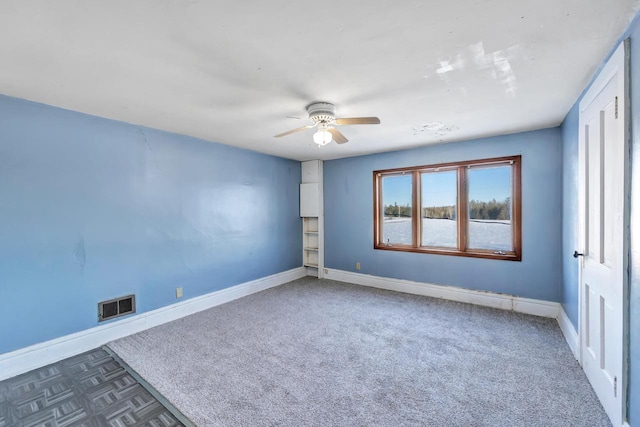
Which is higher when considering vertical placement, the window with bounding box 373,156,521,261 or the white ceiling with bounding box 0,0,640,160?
the white ceiling with bounding box 0,0,640,160

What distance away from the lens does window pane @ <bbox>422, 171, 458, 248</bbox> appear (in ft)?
13.4

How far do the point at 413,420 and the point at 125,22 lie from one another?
2802 millimetres

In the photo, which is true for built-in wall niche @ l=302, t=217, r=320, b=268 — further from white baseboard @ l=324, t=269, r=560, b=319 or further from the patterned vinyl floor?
the patterned vinyl floor

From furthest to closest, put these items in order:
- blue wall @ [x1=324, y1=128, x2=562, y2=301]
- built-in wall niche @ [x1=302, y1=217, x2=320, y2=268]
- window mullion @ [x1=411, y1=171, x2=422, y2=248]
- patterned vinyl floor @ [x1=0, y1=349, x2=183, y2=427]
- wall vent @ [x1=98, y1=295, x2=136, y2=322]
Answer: built-in wall niche @ [x1=302, y1=217, x2=320, y2=268]
window mullion @ [x1=411, y1=171, x2=422, y2=248]
blue wall @ [x1=324, y1=128, x2=562, y2=301]
wall vent @ [x1=98, y1=295, x2=136, y2=322]
patterned vinyl floor @ [x1=0, y1=349, x2=183, y2=427]

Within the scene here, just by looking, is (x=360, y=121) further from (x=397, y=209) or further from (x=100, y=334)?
(x=100, y=334)

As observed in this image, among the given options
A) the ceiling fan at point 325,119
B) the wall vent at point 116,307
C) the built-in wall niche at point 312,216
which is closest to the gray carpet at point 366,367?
the wall vent at point 116,307

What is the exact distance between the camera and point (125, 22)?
1.40m

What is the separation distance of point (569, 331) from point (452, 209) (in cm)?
191

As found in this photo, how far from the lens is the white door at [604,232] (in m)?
1.56

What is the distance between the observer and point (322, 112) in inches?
96.5

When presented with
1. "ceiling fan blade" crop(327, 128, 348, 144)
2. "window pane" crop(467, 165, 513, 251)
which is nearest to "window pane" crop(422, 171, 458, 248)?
"window pane" crop(467, 165, 513, 251)

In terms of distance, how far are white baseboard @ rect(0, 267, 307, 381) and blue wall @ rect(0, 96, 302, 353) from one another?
0.08 metres

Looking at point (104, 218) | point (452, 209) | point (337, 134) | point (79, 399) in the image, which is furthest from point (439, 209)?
point (79, 399)

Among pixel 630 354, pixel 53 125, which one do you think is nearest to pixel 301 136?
pixel 53 125
